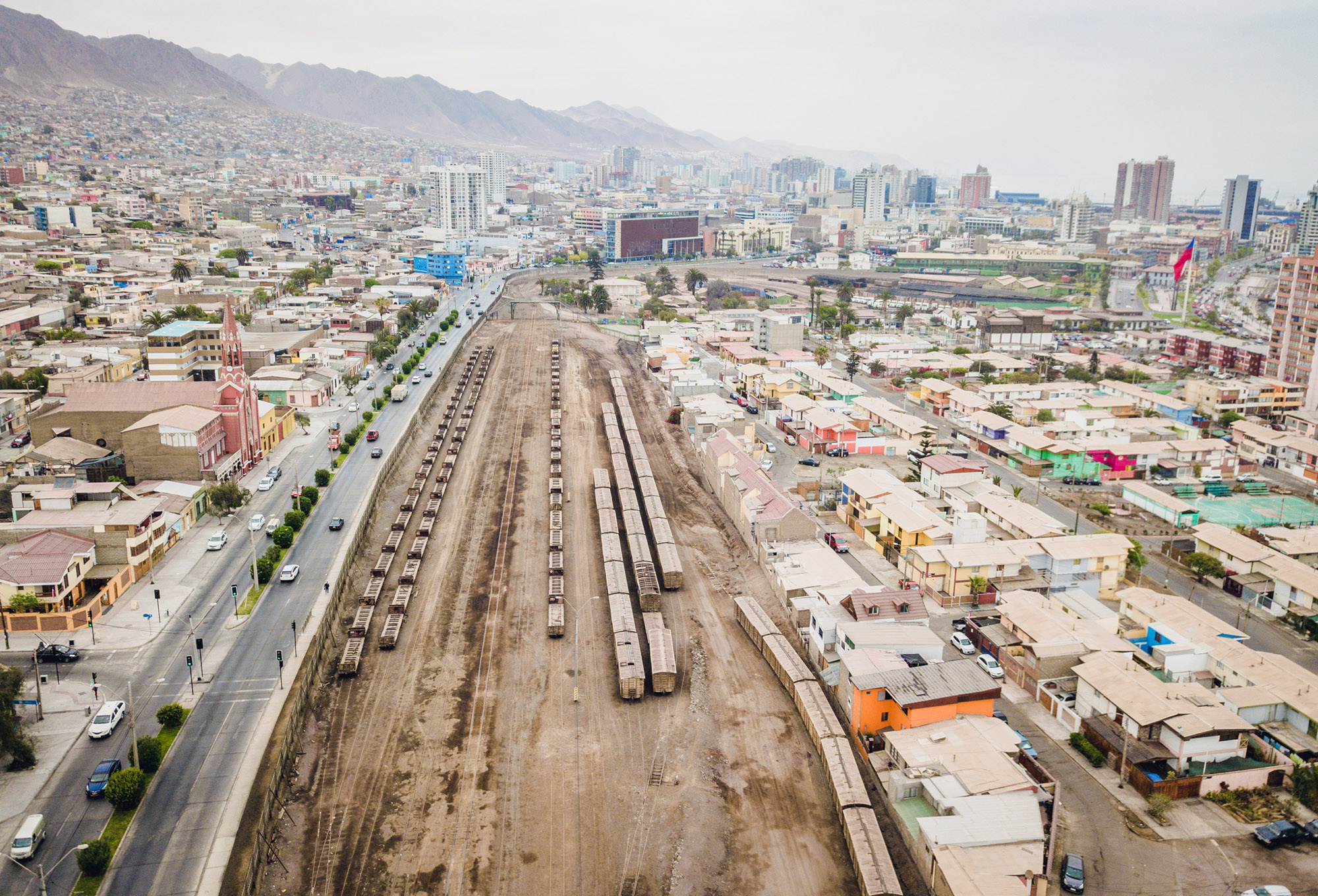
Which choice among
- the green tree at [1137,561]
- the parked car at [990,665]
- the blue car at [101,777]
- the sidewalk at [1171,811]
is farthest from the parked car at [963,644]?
the blue car at [101,777]

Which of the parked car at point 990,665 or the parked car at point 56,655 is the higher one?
the parked car at point 990,665

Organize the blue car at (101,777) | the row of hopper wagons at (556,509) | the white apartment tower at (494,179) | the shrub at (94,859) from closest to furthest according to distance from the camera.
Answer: the shrub at (94,859), the blue car at (101,777), the row of hopper wagons at (556,509), the white apartment tower at (494,179)

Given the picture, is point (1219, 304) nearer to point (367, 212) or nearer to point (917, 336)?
point (917, 336)

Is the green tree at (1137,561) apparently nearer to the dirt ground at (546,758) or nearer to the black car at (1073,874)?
the dirt ground at (546,758)

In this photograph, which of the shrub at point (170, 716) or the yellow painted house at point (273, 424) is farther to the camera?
the yellow painted house at point (273, 424)

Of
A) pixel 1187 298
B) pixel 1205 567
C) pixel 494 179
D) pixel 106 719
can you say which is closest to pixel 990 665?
pixel 1205 567

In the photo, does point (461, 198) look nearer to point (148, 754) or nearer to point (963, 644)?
point (963, 644)

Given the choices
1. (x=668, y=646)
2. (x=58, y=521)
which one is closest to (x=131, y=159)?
(x=58, y=521)

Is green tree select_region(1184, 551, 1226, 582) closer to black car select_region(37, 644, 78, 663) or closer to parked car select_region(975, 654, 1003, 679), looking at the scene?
parked car select_region(975, 654, 1003, 679)

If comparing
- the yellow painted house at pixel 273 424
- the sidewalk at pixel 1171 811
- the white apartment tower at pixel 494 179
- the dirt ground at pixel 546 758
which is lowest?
the dirt ground at pixel 546 758
